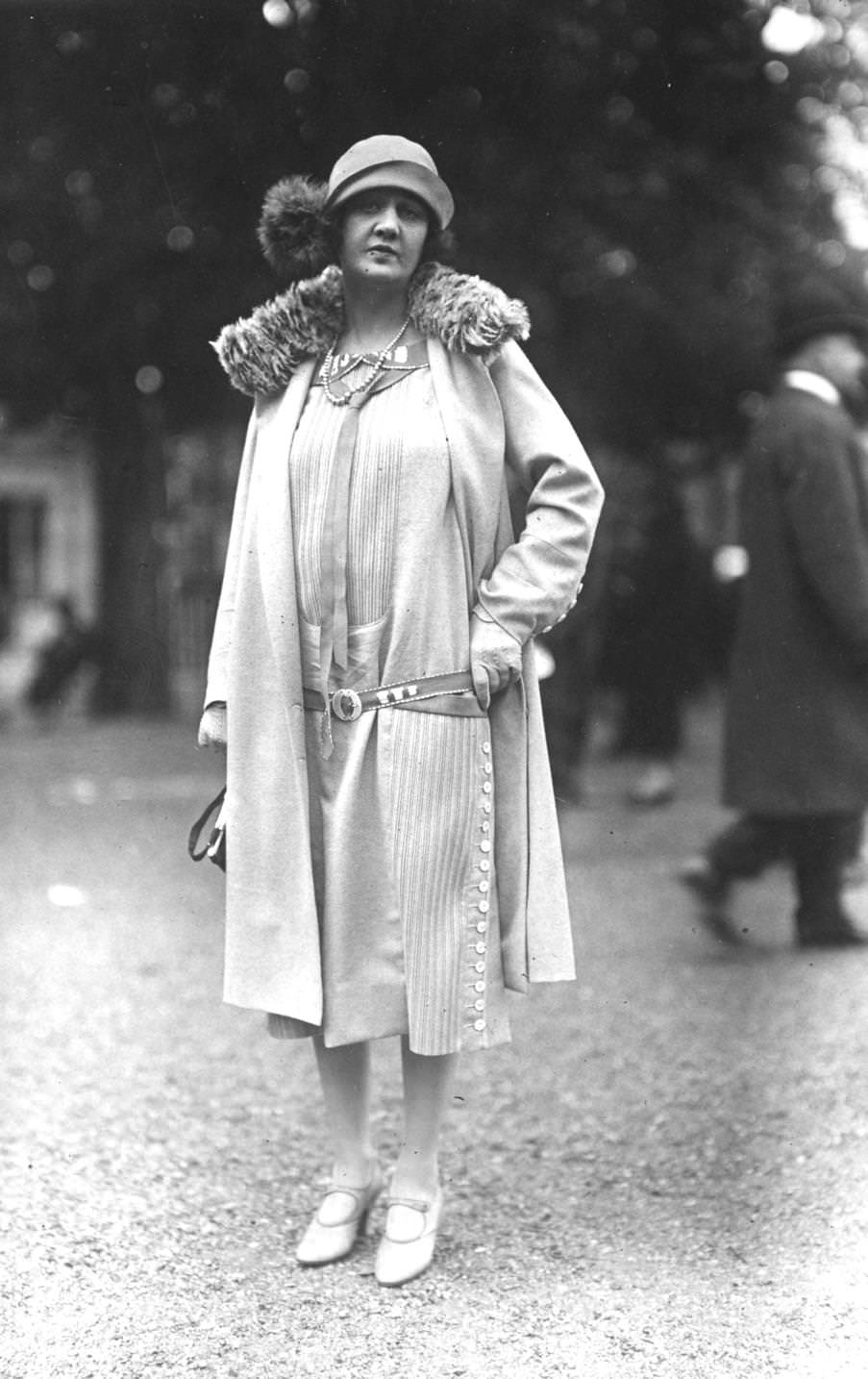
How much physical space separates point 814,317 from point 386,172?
9.74 feet

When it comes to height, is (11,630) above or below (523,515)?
below

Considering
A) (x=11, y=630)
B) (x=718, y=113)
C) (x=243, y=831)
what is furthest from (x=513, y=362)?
(x=11, y=630)

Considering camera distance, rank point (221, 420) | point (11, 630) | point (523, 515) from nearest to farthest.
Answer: point (523, 515) < point (221, 420) < point (11, 630)

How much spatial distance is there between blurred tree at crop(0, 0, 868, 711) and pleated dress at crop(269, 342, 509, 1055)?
5.00 ft

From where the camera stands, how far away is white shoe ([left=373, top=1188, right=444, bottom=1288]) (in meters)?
3.16

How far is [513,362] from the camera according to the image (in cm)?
324

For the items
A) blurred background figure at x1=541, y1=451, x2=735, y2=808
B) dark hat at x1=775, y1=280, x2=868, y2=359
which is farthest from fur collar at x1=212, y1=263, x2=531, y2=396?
blurred background figure at x1=541, y1=451, x2=735, y2=808

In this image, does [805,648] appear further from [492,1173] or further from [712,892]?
[492,1173]

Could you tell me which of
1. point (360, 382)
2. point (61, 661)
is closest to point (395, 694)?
point (360, 382)

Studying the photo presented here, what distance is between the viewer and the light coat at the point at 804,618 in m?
5.54

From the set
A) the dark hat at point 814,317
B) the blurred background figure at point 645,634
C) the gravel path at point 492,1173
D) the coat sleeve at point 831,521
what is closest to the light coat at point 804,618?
the coat sleeve at point 831,521

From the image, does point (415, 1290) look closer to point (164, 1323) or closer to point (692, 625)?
point (164, 1323)

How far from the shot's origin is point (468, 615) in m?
3.22

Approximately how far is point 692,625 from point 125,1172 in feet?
20.9
